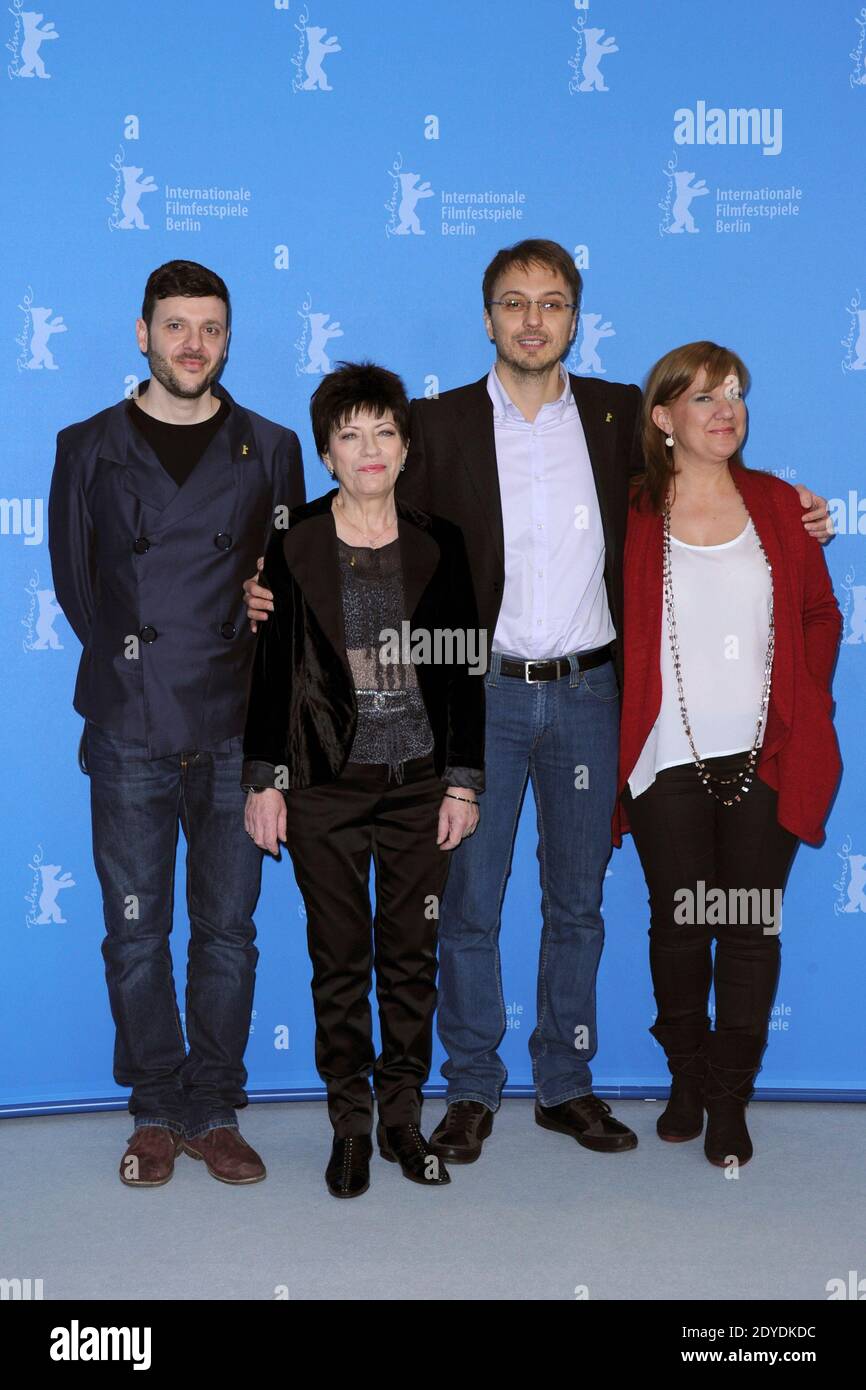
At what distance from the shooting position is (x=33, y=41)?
3377 millimetres

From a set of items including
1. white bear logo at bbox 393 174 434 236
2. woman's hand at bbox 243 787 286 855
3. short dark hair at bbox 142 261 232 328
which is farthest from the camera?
white bear logo at bbox 393 174 434 236

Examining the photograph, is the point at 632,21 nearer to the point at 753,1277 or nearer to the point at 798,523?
the point at 798,523

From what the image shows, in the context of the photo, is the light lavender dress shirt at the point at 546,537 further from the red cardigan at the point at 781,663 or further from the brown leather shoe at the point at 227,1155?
the brown leather shoe at the point at 227,1155

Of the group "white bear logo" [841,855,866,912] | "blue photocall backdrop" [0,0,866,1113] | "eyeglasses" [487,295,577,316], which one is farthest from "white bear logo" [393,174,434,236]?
"white bear logo" [841,855,866,912]

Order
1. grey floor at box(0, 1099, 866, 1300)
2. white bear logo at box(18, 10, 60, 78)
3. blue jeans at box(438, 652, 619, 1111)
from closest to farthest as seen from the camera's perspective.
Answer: grey floor at box(0, 1099, 866, 1300) < blue jeans at box(438, 652, 619, 1111) < white bear logo at box(18, 10, 60, 78)

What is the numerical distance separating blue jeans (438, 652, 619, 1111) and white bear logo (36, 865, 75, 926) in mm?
1064

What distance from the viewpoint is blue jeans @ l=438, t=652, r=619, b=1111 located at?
312cm

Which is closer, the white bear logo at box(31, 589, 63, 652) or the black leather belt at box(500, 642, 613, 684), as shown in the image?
the black leather belt at box(500, 642, 613, 684)

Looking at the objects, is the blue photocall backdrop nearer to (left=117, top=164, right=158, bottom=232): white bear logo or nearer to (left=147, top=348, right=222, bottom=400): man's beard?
(left=117, top=164, right=158, bottom=232): white bear logo

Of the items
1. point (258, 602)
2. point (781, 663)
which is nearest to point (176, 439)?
point (258, 602)

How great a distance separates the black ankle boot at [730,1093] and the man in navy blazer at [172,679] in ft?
3.56

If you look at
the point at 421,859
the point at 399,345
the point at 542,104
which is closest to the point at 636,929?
the point at 421,859

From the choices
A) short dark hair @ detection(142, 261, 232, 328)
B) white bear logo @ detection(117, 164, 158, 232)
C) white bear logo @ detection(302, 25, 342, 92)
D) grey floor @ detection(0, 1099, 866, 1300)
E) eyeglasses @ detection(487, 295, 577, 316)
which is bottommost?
grey floor @ detection(0, 1099, 866, 1300)

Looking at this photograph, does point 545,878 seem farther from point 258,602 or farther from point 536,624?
point 258,602
